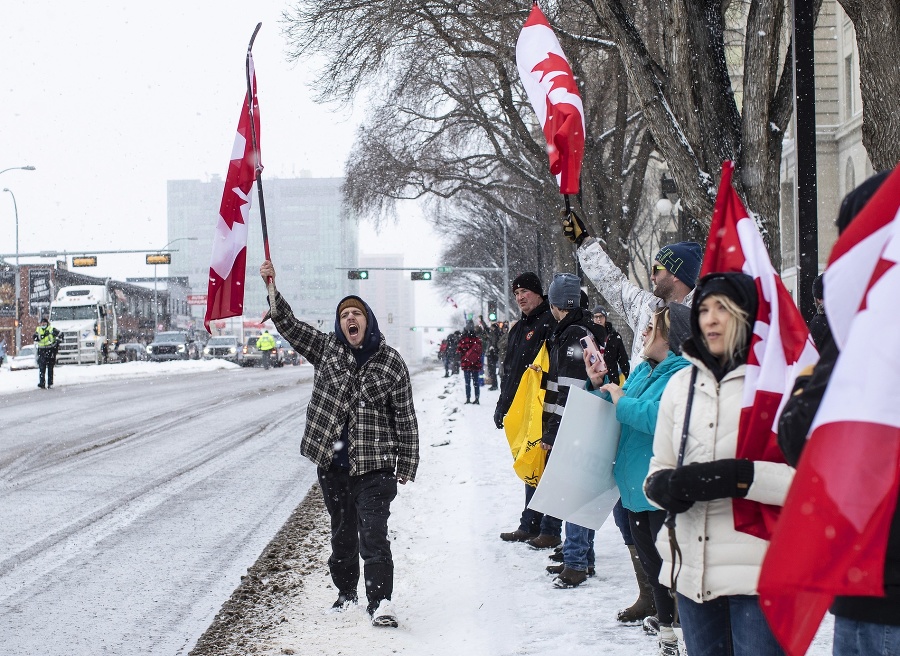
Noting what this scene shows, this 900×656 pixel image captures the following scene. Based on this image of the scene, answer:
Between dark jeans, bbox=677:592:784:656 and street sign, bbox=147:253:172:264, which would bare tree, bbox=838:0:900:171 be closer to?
dark jeans, bbox=677:592:784:656

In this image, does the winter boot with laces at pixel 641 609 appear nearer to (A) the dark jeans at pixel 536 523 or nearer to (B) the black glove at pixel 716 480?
(A) the dark jeans at pixel 536 523

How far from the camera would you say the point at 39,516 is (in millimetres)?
8688

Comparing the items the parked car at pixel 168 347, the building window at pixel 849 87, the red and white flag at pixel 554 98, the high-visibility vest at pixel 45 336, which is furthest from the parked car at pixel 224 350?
the red and white flag at pixel 554 98

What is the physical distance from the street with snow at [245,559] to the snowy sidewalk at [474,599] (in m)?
0.02

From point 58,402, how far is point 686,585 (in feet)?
69.0

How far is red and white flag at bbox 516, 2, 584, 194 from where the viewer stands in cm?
646

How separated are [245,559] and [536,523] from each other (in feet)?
7.07

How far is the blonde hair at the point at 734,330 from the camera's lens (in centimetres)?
306

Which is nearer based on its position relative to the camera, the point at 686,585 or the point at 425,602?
the point at 686,585

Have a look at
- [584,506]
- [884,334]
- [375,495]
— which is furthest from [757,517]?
[375,495]

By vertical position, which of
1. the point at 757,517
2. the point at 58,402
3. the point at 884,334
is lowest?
the point at 58,402

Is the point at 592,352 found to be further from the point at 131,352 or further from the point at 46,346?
the point at 131,352

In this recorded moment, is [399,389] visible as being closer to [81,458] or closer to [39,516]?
[39,516]

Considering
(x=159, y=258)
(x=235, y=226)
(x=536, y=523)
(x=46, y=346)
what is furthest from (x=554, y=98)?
(x=159, y=258)
